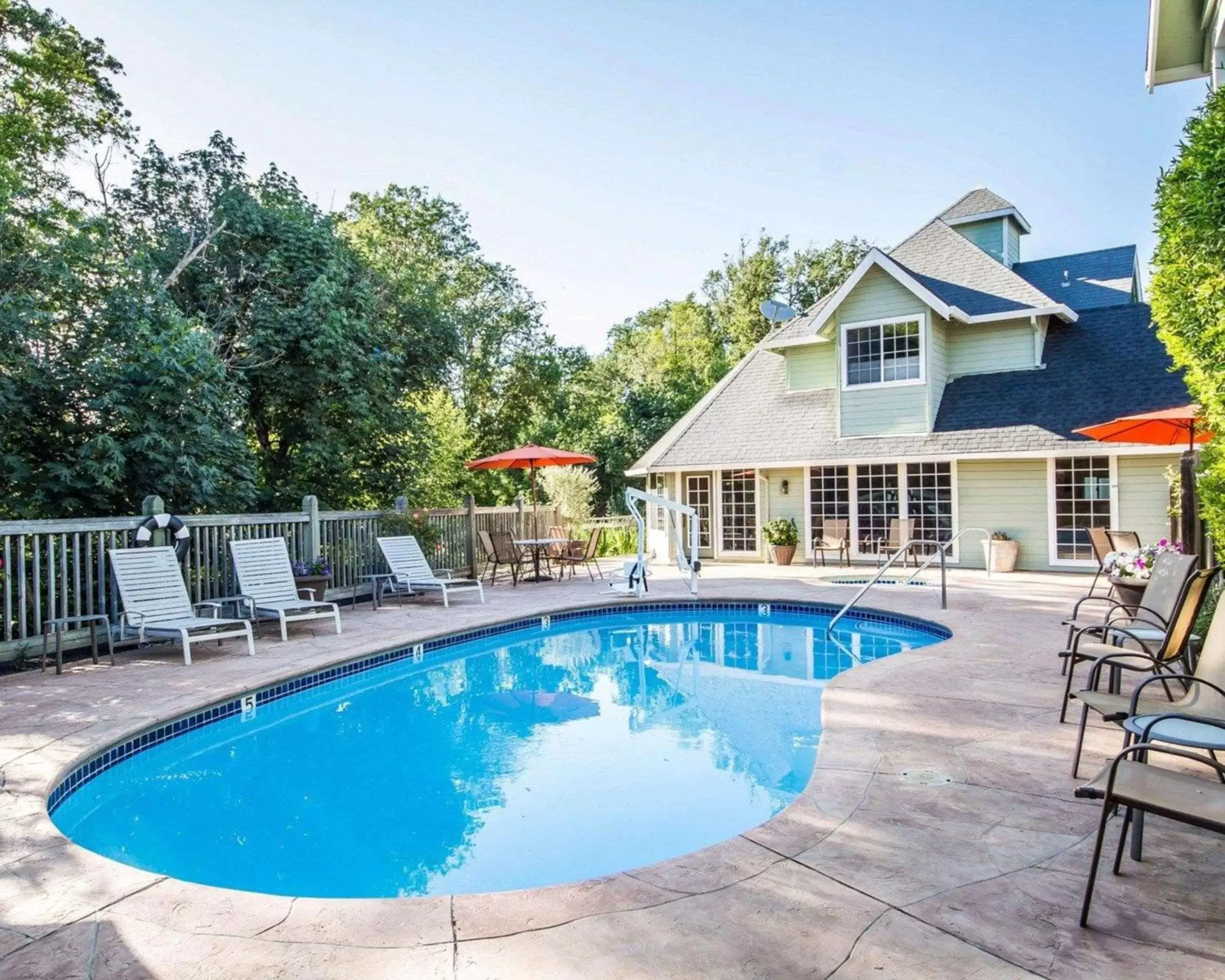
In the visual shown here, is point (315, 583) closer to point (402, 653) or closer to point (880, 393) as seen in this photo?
point (402, 653)

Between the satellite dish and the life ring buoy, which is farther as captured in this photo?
the satellite dish

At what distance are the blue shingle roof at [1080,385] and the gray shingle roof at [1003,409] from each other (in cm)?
2

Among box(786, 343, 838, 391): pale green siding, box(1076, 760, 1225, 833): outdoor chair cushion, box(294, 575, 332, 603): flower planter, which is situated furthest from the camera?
box(786, 343, 838, 391): pale green siding

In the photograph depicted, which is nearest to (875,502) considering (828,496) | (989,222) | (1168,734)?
(828,496)

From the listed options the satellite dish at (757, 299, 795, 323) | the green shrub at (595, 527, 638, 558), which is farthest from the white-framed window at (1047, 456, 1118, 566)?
the green shrub at (595, 527, 638, 558)

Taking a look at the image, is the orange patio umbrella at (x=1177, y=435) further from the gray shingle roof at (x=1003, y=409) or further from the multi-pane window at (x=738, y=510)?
the multi-pane window at (x=738, y=510)

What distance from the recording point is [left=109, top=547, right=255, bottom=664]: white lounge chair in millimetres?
7008

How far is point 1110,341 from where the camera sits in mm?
13938

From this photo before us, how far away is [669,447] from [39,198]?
13.0 metres

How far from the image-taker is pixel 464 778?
5.00 meters

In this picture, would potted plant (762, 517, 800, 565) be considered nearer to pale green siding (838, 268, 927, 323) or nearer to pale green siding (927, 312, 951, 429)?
pale green siding (927, 312, 951, 429)

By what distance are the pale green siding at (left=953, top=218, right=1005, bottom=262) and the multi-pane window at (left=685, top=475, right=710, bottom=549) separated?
26.7 ft

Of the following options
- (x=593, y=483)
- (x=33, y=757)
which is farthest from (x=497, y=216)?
(x=33, y=757)

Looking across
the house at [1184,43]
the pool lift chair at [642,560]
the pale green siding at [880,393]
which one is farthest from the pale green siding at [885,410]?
the house at [1184,43]
